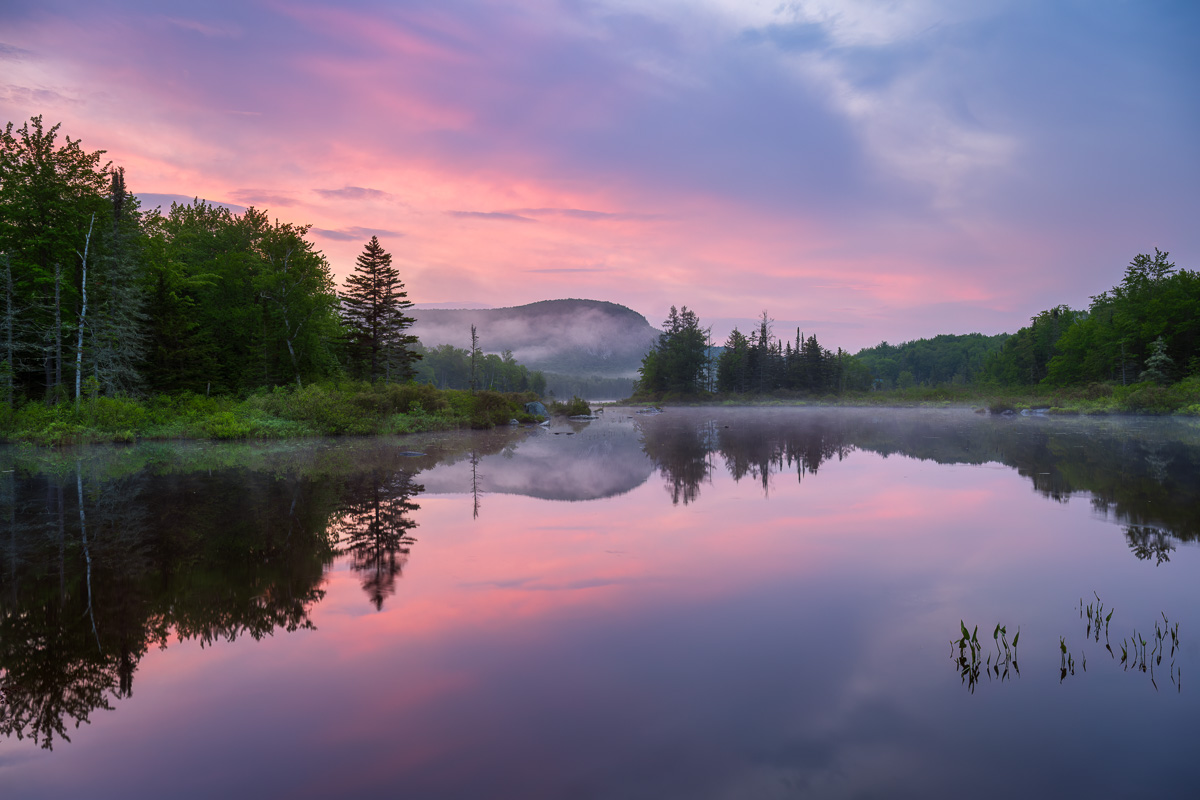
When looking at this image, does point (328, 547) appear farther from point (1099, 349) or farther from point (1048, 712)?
point (1099, 349)

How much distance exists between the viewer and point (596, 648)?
590cm

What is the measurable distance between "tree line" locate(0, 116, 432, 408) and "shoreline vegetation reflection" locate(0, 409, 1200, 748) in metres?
10.0

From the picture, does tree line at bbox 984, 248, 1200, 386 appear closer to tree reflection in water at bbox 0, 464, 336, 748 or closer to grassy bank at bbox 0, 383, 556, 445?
grassy bank at bbox 0, 383, 556, 445

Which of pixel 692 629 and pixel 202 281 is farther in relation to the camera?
pixel 202 281

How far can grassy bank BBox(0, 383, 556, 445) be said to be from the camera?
26656 millimetres

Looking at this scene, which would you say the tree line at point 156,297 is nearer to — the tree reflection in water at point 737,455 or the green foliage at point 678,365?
the tree reflection in water at point 737,455

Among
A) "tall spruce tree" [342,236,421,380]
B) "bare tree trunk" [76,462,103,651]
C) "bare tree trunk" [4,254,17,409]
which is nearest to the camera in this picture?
"bare tree trunk" [76,462,103,651]

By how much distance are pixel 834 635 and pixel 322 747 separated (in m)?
4.90

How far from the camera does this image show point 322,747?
4238 millimetres

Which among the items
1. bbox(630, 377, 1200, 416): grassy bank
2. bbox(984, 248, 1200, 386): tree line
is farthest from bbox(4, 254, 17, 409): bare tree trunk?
bbox(984, 248, 1200, 386): tree line

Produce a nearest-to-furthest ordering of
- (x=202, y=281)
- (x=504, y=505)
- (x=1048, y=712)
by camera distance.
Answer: (x=1048, y=712)
(x=504, y=505)
(x=202, y=281)

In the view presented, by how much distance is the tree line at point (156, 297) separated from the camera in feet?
102

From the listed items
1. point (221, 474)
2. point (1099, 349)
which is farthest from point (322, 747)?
point (1099, 349)

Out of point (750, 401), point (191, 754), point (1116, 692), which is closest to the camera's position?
point (191, 754)
